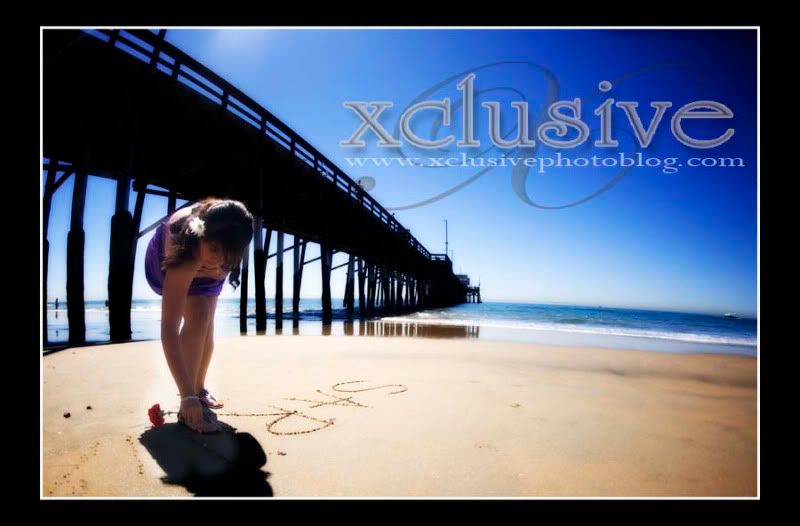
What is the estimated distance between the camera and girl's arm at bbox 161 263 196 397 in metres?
1.77

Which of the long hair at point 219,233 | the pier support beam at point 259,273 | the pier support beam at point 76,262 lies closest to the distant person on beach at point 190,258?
the long hair at point 219,233

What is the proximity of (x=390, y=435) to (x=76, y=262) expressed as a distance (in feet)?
17.9

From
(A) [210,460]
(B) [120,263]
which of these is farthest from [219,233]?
(B) [120,263]

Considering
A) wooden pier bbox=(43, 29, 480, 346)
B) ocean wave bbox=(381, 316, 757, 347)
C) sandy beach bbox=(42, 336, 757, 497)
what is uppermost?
wooden pier bbox=(43, 29, 480, 346)

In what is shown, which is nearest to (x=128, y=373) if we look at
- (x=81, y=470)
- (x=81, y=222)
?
(x=81, y=470)

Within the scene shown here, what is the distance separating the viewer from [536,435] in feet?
7.11

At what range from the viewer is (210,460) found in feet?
5.55

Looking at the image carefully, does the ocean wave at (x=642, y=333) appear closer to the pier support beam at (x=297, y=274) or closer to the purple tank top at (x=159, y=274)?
the pier support beam at (x=297, y=274)

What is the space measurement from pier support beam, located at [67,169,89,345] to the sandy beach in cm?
206

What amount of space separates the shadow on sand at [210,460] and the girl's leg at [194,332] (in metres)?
0.29

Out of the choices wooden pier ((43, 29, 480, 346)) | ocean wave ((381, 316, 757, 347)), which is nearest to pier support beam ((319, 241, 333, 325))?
wooden pier ((43, 29, 480, 346))

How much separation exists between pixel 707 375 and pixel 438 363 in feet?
10.2

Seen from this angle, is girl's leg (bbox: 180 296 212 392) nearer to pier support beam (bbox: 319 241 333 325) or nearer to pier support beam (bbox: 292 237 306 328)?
pier support beam (bbox: 319 241 333 325)
